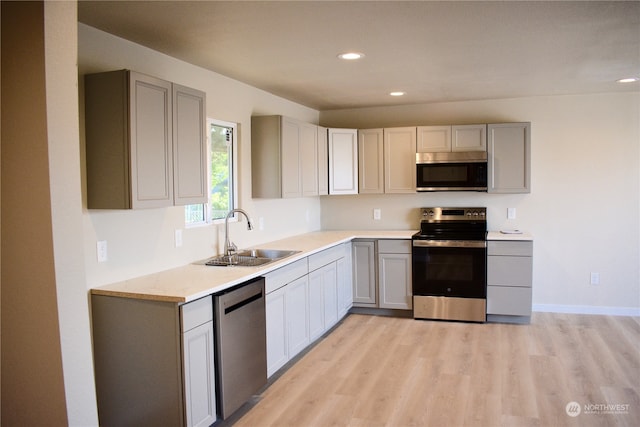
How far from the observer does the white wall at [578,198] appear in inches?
201

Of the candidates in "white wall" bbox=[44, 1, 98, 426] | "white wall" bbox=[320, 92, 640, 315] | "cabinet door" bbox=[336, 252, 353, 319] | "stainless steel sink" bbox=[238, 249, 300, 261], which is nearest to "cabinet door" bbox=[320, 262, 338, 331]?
"cabinet door" bbox=[336, 252, 353, 319]

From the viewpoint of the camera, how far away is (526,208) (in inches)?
211

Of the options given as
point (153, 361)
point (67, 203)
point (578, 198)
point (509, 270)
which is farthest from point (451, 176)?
point (67, 203)

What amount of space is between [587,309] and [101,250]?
4.73m

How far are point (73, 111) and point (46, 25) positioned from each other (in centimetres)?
23

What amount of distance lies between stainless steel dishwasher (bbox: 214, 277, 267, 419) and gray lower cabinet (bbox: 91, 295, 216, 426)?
78 mm

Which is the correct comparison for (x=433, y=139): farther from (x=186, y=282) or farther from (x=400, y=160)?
(x=186, y=282)

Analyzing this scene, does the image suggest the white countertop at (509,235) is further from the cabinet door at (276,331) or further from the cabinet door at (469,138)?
the cabinet door at (276,331)

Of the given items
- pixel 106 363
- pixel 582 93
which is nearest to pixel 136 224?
pixel 106 363

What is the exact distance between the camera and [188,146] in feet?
10.0
